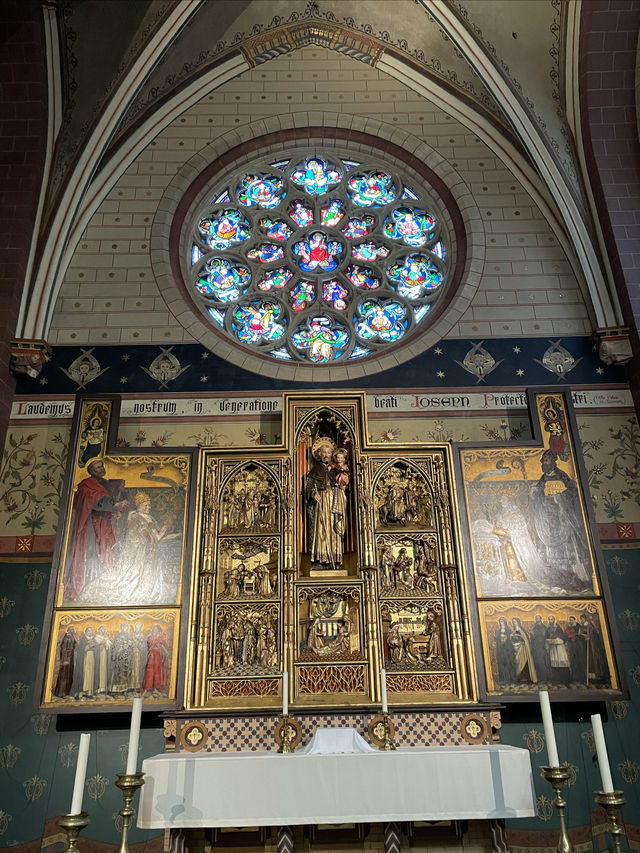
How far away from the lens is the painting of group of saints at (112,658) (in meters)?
6.45

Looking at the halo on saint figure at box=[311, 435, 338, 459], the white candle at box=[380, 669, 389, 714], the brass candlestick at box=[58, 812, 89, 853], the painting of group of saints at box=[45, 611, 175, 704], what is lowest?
the brass candlestick at box=[58, 812, 89, 853]

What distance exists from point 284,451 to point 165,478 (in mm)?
1165

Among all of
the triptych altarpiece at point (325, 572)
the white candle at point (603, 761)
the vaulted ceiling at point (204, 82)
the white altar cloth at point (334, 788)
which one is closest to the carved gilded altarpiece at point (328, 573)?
the triptych altarpiece at point (325, 572)

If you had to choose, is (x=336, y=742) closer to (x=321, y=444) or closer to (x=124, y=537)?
(x=124, y=537)

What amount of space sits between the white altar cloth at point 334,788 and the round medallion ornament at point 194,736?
94 centimetres

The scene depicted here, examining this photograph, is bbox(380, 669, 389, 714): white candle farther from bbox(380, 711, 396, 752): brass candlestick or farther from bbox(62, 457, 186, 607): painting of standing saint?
bbox(62, 457, 186, 607): painting of standing saint

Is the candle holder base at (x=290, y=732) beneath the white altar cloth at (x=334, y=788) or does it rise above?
above

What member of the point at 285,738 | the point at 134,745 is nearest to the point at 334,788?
the point at 285,738

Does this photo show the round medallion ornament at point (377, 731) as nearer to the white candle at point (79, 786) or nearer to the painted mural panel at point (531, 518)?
the painted mural panel at point (531, 518)

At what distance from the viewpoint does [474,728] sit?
6117 millimetres

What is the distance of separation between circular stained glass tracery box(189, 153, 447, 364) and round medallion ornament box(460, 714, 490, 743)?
13.2ft

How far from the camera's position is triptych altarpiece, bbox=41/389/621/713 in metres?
6.48

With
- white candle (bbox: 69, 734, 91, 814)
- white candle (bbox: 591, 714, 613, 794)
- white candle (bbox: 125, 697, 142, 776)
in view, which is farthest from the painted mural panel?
white candle (bbox: 69, 734, 91, 814)

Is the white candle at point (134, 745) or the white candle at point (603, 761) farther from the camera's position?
the white candle at point (134, 745)
